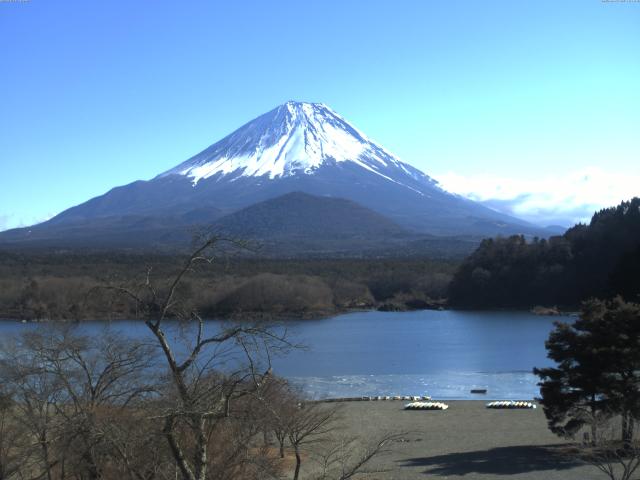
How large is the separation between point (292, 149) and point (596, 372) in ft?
399

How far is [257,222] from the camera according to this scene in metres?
95.6

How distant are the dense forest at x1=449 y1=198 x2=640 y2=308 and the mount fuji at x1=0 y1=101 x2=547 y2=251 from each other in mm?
45209

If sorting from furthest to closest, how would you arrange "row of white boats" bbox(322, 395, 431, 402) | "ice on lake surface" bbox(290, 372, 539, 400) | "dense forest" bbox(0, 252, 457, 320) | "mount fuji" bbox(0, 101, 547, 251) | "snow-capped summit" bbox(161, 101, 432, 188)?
"snow-capped summit" bbox(161, 101, 432, 188)
"mount fuji" bbox(0, 101, 547, 251)
"dense forest" bbox(0, 252, 457, 320)
"ice on lake surface" bbox(290, 372, 539, 400)
"row of white boats" bbox(322, 395, 431, 402)

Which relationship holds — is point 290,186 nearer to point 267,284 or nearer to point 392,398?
point 267,284

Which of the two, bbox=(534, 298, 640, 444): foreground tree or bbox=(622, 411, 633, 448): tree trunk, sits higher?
bbox=(534, 298, 640, 444): foreground tree

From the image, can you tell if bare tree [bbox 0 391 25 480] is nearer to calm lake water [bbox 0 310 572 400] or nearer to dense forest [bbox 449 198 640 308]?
calm lake water [bbox 0 310 572 400]

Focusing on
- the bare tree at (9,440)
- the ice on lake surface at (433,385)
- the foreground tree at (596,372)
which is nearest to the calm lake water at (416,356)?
the ice on lake surface at (433,385)

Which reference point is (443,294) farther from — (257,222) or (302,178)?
(302,178)

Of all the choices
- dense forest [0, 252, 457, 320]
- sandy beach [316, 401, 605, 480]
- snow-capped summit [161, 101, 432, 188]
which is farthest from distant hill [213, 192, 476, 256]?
sandy beach [316, 401, 605, 480]

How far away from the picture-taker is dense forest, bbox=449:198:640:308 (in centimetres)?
4616

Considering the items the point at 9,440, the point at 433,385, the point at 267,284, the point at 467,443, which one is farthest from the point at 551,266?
the point at 9,440

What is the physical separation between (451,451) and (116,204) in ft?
384

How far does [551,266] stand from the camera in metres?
48.8

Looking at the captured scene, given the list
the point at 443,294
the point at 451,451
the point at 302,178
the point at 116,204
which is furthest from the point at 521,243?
the point at 116,204
